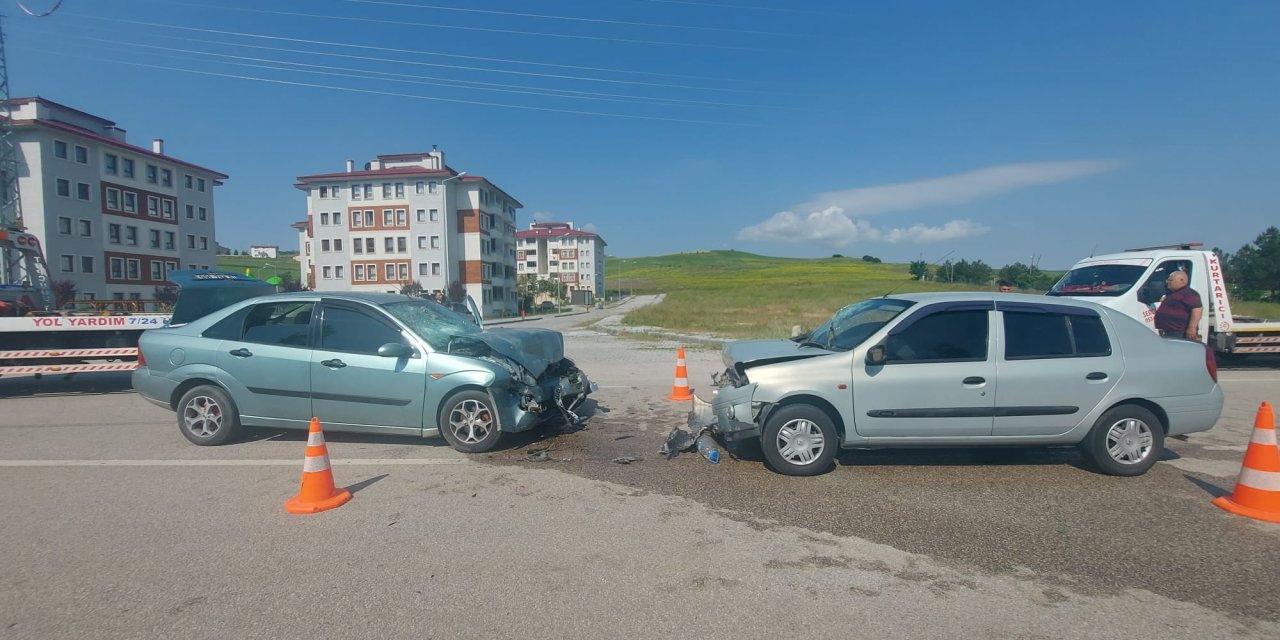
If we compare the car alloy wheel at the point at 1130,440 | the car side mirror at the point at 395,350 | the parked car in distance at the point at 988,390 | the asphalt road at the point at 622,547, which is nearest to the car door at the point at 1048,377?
the parked car in distance at the point at 988,390

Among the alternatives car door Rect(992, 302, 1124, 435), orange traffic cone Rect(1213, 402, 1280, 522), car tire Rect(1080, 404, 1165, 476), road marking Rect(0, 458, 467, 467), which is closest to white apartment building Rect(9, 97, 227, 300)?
road marking Rect(0, 458, 467, 467)

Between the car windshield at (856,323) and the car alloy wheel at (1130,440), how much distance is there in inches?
79.9

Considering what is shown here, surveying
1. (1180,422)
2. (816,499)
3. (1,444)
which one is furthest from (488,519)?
(1,444)

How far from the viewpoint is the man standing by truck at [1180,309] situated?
905cm

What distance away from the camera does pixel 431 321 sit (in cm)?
723

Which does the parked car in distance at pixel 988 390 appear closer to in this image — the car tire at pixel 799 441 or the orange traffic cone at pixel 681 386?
the car tire at pixel 799 441

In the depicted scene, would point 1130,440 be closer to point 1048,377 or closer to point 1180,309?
point 1048,377

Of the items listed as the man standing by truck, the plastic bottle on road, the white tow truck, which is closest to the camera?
the plastic bottle on road

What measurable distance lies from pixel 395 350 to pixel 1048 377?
19.6 ft

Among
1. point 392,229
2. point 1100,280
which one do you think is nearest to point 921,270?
point 1100,280

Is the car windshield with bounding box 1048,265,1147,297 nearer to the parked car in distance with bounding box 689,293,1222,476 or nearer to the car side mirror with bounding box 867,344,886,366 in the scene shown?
the parked car in distance with bounding box 689,293,1222,476

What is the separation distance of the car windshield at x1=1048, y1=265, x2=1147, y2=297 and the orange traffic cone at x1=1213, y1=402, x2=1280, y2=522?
8.00m

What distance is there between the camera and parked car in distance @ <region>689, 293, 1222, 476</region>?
5438 millimetres

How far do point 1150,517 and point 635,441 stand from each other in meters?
4.45
